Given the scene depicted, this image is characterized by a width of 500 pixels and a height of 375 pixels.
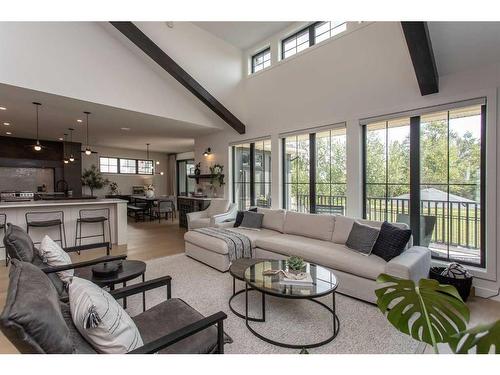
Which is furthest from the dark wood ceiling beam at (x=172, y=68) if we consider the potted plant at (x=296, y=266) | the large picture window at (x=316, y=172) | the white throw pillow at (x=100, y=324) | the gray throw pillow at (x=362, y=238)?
the white throw pillow at (x=100, y=324)

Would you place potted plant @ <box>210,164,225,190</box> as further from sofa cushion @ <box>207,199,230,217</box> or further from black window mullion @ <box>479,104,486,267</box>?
black window mullion @ <box>479,104,486,267</box>

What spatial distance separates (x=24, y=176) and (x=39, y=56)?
21.5 feet

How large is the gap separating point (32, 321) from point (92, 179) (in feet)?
33.5

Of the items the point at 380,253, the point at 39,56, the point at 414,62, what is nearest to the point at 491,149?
the point at 414,62

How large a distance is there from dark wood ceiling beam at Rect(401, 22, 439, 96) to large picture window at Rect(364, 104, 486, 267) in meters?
0.39

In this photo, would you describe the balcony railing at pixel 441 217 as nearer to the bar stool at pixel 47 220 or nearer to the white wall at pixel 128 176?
the bar stool at pixel 47 220

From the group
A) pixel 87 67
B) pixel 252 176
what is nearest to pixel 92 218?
pixel 87 67

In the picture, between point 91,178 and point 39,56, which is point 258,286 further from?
point 91,178

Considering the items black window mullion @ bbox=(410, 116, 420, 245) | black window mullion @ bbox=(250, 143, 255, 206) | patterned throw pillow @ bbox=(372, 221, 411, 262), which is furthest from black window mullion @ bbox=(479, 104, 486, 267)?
black window mullion @ bbox=(250, 143, 255, 206)

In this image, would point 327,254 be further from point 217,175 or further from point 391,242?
point 217,175

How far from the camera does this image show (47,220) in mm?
4469

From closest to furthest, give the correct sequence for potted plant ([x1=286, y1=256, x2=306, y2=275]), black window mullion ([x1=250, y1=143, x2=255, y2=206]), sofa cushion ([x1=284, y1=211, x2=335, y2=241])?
potted plant ([x1=286, y1=256, x2=306, y2=275]), sofa cushion ([x1=284, y1=211, x2=335, y2=241]), black window mullion ([x1=250, y1=143, x2=255, y2=206])

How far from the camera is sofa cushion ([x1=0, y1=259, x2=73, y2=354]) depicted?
0.88m

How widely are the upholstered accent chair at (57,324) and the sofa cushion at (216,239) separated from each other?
5.98 ft
